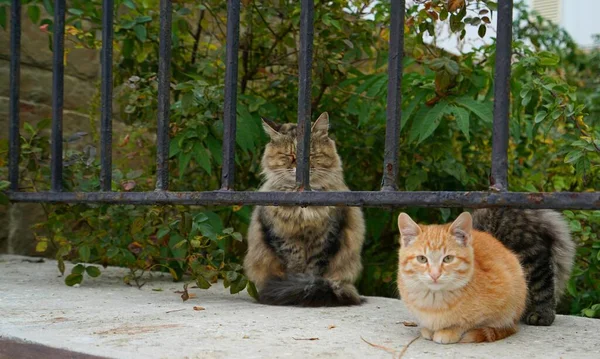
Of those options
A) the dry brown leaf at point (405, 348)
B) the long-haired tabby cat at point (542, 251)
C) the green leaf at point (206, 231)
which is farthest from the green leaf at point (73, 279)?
the long-haired tabby cat at point (542, 251)

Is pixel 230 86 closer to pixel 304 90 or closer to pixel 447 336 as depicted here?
pixel 304 90

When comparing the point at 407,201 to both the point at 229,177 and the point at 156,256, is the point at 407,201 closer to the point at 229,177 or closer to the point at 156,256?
the point at 229,177

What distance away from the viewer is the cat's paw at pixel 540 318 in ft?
7.60

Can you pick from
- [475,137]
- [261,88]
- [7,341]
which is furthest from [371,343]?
[261,88]

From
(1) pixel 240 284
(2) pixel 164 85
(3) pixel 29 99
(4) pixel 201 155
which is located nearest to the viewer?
(2) pixel 164 85

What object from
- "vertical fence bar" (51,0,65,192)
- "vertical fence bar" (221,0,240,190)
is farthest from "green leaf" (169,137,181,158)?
"vertical fence bar" (221,0,240,190)

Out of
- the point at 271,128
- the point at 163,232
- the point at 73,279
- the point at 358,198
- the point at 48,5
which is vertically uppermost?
the point at 48,5

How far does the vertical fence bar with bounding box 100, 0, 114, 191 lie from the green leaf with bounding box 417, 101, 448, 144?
1414 mm

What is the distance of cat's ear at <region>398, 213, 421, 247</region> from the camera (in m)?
2.28

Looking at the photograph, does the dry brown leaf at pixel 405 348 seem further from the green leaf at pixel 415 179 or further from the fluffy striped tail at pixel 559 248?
the green leaf at pixel 415 179

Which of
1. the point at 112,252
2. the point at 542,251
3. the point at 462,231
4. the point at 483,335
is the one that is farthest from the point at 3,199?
the point at 542,251

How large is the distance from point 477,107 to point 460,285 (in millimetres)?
1198

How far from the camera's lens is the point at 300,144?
220 centimetres

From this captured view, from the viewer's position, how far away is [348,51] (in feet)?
12.3
